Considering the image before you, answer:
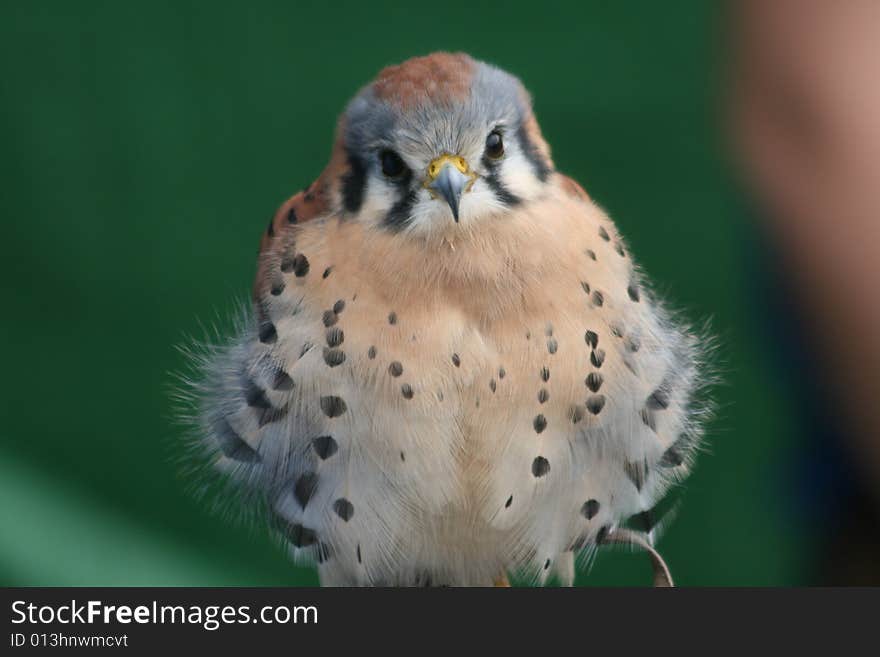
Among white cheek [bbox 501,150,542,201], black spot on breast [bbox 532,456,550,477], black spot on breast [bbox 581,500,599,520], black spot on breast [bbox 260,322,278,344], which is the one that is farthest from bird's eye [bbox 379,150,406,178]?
black spot on breast [bbox 581,500,599,520]

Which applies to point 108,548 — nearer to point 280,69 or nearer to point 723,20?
point 280,69

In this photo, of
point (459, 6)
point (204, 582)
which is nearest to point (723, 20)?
point (459, 6)

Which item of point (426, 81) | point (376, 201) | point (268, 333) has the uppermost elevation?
point (426, 81)

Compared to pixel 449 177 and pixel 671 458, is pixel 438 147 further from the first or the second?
pixel 671 458

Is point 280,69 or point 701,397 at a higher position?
point 280,69

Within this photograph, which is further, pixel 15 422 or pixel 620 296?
pixel 15 422

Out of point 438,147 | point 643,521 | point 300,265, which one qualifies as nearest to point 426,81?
point 438,147

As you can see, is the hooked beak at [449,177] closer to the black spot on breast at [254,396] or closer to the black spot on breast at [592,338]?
the black spot on breast at [592,338]
